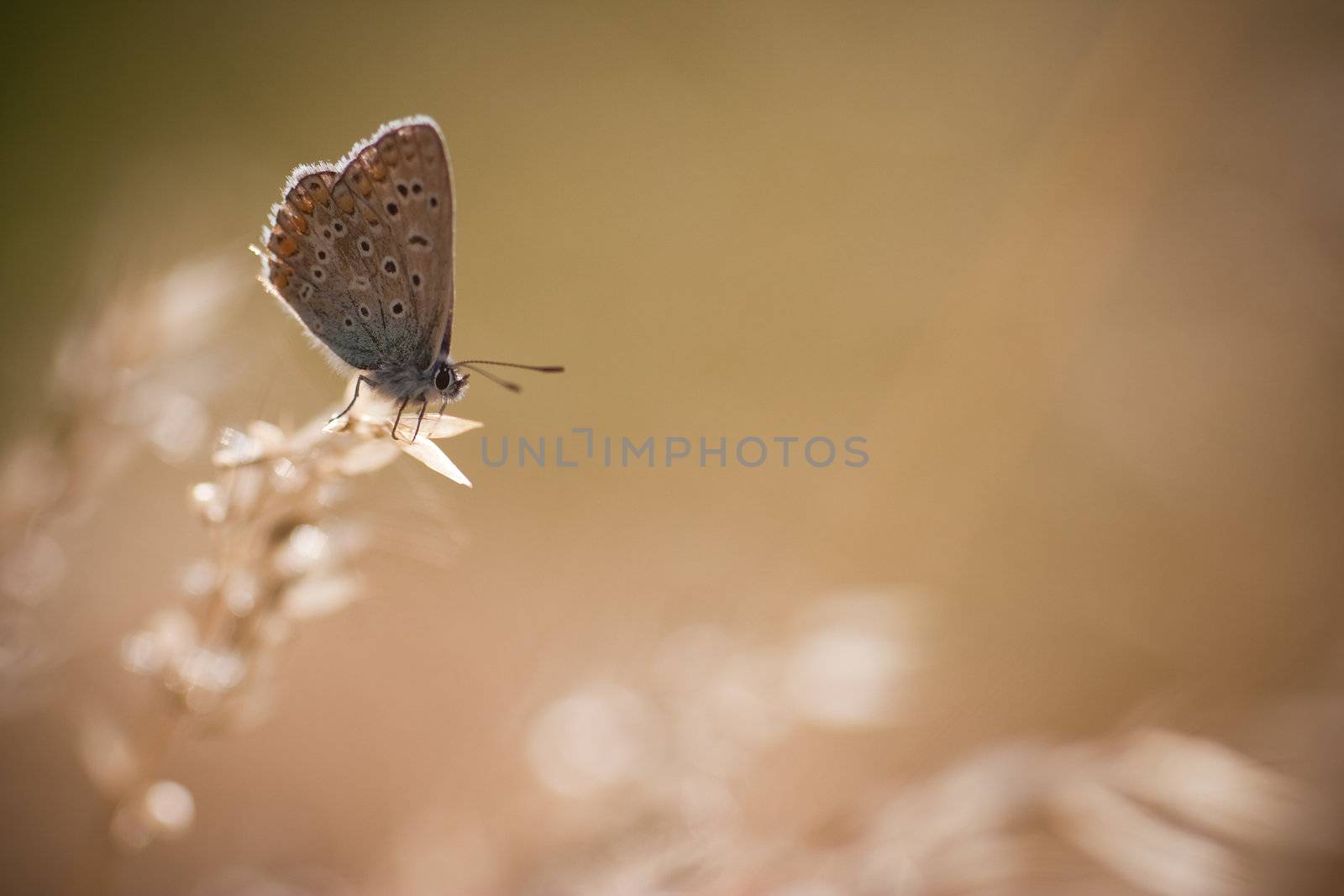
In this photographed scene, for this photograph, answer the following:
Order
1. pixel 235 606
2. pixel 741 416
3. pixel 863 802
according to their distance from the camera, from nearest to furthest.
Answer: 1. pixel 235 606
2. pixel 863 802
3. pixel 741 416

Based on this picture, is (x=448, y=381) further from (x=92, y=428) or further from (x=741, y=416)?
(x=741, y=416)

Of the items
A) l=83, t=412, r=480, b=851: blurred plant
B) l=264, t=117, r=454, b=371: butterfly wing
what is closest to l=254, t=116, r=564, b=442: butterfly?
l=264, t=117, r=454, b=371: butterfly wing

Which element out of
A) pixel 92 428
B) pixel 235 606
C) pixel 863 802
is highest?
pixel 92 428

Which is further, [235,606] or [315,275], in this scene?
[315,275]

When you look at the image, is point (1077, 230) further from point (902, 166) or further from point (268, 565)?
point (268, 565)

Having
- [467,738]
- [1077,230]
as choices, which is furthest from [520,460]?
[1077,230]

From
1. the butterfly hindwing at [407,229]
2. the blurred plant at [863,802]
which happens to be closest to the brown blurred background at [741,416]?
the blurred plant at [863,802]

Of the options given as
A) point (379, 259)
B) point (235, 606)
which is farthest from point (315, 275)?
point (235, 606)
